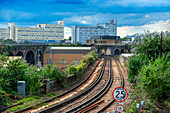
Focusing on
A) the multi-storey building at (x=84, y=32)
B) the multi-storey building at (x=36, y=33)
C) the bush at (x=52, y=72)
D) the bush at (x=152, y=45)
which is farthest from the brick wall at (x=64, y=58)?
the multi-storey building at (x=84, y=32)

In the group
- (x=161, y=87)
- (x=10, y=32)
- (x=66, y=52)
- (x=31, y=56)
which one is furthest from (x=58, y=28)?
(x=161, y=87)

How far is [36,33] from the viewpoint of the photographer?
140000 millimetres

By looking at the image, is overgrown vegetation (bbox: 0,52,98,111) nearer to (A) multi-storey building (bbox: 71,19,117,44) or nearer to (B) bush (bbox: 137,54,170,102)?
(B) bush (bbox: 137,54,170,102)

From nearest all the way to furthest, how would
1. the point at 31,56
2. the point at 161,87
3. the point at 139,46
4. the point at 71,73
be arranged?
the point at 161,87, the point at 139,46, the point at 71,73, the point at 31,56

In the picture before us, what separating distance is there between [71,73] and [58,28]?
12661 cm

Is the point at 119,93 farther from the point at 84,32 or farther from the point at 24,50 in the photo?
the point at 84,32

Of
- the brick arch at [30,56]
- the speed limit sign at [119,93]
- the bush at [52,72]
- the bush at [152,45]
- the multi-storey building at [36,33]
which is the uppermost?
the multi-storey building at [36,33]

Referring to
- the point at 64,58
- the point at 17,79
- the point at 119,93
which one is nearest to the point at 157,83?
the point at 119,93

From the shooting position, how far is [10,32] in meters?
140

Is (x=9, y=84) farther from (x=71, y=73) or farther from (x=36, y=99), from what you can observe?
(x=71, y=73)

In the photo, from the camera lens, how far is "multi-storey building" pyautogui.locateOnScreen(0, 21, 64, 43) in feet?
444

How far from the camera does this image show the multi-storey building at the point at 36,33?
13525 centimetres

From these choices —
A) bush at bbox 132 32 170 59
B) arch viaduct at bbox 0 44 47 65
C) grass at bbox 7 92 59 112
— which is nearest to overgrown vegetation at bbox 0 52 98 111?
grass at bbox 7 92 59 112

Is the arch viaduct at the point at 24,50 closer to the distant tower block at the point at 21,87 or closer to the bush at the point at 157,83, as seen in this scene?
the distant tower block at the point at 21,87
